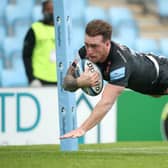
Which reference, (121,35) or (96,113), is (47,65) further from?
(96,113)

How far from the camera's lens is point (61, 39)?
10211 millimetres

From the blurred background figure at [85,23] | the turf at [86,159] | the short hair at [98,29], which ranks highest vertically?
the short hair at [98,29]

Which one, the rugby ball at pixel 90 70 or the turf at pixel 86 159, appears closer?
the turf at pixel 86 159

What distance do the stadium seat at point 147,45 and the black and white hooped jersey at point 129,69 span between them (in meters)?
6.58

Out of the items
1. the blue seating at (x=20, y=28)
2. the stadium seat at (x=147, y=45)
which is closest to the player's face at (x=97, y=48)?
the blue seating at (x=20, y=28)

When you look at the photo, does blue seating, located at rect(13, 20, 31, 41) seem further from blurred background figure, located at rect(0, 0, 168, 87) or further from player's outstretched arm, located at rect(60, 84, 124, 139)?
player's outstretched arm, located at rect(60, 84, 124, 139)

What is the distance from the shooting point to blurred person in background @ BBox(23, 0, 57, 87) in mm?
13664

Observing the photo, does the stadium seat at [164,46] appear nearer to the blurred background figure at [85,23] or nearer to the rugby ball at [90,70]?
the blurred background figure at [85,23]

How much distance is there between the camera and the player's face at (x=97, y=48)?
875 centimetres

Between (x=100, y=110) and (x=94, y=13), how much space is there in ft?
28.1

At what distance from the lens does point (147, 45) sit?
16.7 m

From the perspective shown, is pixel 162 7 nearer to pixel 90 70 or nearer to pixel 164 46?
pixel 164 46

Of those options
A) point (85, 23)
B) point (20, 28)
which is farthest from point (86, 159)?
point (85, 23)

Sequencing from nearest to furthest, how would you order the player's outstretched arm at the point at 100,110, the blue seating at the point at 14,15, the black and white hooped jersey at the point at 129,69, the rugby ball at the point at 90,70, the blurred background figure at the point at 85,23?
the player's outstretched arm at the point at 100,110 → the black and white hooped jersey at the point at 129,69 → the rugby ball at the point at 90,70 → the blurred background figure at the point at 85,23 → the blue seating at the point at 14,15
